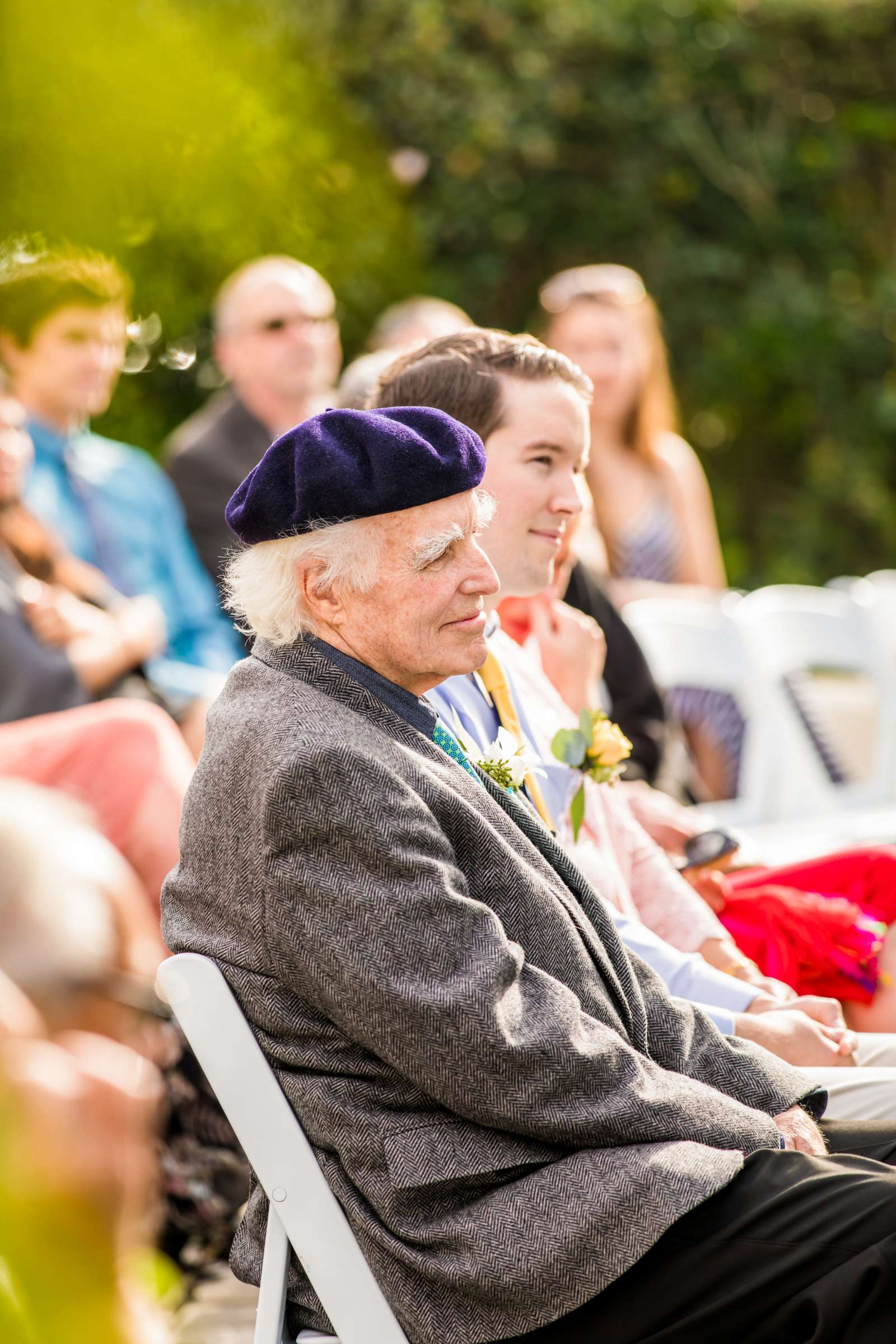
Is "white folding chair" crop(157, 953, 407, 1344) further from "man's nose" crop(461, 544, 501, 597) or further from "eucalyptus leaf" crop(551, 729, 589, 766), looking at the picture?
"eucalyptus leaf" crop(551, 729, 589, 766)

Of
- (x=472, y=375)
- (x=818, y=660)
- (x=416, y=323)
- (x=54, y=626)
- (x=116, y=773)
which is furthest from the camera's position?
(x=416, y=323)

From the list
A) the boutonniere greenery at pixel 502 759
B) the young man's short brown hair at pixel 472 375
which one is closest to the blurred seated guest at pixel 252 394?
the young man's short brown hair at pixel 472 375

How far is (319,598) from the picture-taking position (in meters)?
1.89

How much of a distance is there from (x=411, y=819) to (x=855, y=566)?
10103 mm

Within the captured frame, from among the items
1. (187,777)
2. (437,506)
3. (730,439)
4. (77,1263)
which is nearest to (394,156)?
(730,439)

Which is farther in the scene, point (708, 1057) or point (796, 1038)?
point (796, 1038)

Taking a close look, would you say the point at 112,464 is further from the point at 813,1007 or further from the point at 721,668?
the point at 813,1007

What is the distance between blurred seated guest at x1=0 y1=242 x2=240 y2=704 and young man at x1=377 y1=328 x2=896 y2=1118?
1.46m

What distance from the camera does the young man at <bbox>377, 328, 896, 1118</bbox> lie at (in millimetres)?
2322

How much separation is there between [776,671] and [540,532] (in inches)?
96.8

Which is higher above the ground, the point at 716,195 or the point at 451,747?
the point at 716,195

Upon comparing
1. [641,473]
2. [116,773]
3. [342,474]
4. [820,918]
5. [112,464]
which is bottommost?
[820,918]

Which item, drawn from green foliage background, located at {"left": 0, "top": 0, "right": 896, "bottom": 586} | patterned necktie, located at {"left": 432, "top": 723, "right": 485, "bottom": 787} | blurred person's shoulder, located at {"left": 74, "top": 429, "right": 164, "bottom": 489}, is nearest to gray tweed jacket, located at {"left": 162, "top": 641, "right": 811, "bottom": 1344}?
patterned necktie, located at {"left": 432, "top": 723, "right": 485, "bottom": 787}

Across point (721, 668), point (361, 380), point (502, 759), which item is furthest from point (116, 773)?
point (721, 668)
